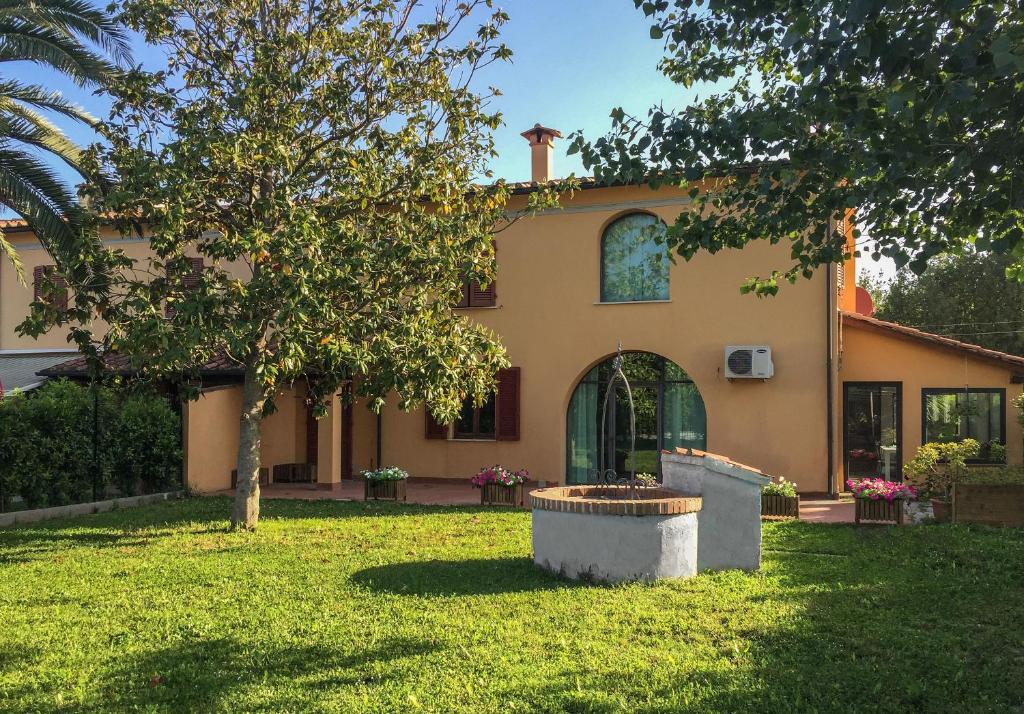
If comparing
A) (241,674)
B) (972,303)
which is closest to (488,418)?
(241,674)

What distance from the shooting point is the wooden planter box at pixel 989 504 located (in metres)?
11.6

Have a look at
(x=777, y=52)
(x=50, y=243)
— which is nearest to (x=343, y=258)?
(x=50, y=243)

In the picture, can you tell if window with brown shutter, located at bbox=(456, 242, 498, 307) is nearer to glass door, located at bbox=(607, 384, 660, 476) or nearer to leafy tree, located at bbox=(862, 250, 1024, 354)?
glass door, located at bbox=(607, 384, 660, 476)

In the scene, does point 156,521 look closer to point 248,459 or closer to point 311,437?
point 248,459

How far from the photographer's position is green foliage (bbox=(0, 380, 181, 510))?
42.6ft

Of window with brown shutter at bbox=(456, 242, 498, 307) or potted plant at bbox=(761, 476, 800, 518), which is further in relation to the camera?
window with brown shutter at bbox=(456, 242, 498, 307)

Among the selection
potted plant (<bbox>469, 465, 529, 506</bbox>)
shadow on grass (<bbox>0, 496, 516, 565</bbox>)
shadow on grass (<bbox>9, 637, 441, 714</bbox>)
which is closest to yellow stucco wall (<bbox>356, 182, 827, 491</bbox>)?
potted plant (<bbox>469, 465, 529, 506</bbox>)

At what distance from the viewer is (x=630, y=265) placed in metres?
17.0

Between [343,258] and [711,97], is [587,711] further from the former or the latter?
[343,258]

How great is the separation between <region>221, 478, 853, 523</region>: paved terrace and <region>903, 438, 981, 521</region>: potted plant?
1184 millimetres

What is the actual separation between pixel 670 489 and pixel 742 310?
7722mm

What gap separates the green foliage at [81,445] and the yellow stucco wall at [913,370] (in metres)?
12.2

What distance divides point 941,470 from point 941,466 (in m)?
0.56

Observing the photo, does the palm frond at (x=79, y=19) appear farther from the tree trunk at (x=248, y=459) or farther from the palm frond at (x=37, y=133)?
the tree trunk at (x=248, y=459)
